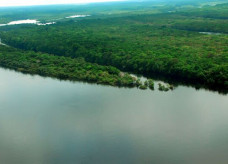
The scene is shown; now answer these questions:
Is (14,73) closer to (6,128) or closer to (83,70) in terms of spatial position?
(83,70)

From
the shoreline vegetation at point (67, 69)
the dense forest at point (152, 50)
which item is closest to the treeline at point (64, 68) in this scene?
the shoreline vegetation at point (67, 69)

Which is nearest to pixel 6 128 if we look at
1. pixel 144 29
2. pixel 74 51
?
pixel 74 51

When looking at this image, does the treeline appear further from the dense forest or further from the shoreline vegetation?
the dense forest

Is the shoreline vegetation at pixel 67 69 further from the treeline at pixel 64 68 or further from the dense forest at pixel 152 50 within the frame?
the dense forest at pixel 152 50

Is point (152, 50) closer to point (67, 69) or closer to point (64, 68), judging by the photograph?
point (67, 69)

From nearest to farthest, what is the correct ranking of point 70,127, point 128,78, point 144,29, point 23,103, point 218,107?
point 70,127, point 218,107, point 23,103, point 128,78, point 144,29

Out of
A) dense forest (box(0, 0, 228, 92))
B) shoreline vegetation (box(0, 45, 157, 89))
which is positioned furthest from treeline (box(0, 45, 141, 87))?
dense forest (box(0, 0, 228, 92))

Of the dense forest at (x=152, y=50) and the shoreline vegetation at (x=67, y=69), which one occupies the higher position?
the dense forest at (x=152, y=50)

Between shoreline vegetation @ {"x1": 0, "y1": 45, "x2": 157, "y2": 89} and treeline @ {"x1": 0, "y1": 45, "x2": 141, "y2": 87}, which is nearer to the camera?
shoreline vegetation @ {"x1": 0, "y1": 45, "x2": 157, "y2": 89}
